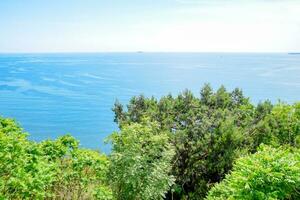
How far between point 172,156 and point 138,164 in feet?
5.01

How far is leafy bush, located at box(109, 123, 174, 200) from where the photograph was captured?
995cm

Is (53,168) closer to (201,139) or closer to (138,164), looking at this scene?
(138,164)

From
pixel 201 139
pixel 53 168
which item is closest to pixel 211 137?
pixel 201 139

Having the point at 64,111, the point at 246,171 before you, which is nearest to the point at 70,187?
the point at 246,171

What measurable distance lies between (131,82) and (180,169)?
67.7m

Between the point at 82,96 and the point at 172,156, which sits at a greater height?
the point at 172,156

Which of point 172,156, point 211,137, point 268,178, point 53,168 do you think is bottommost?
point 211,137

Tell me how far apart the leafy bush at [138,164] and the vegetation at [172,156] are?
30mm

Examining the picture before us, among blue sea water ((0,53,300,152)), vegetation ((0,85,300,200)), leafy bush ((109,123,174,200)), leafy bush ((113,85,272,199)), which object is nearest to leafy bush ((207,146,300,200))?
vegetation ((0,85,300,200))

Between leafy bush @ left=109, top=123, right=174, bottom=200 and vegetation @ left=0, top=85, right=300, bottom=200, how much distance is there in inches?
1.2

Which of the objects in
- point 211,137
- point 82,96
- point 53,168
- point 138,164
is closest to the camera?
point 53,168

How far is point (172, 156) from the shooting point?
36.1ft

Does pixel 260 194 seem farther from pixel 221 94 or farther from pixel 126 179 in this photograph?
pixel 221 94

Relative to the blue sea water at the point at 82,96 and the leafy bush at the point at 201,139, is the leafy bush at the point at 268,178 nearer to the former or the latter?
the leafy bush at the point at 201,139
